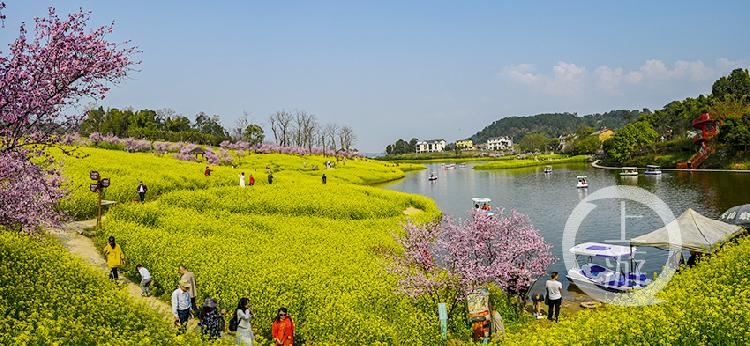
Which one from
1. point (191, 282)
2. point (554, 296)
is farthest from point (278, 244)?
point (554, 296)

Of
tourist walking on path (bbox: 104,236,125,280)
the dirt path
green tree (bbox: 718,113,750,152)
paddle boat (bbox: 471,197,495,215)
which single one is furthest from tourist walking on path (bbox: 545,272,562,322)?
green tree (bbox: 718,113,750,152)

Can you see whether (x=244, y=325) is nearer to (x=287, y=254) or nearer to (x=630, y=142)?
(x=287, y=254)

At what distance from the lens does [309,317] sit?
18188 millimetres

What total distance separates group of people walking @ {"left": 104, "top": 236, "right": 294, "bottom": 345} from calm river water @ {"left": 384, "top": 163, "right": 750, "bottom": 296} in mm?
19237

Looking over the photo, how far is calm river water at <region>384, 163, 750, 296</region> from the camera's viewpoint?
42.1 meters

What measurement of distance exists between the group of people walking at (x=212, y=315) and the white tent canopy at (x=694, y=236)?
60.9 ft

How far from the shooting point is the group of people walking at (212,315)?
16438 millimetres

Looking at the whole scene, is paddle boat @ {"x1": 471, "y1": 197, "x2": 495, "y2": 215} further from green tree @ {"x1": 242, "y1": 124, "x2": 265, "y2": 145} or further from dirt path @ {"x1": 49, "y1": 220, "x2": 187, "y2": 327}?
green tree @ {"x1": 242, "y1": 124, "x2": 265, "y2": 145}

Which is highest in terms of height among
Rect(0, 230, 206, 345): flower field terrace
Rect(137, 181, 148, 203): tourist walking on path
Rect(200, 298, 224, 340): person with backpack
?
Rect(137, 181, 148, 203): tourist walking on path

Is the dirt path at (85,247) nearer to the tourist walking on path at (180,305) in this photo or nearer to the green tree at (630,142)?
the tourist walking on path at (180,305)

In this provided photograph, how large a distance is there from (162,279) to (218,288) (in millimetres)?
4043

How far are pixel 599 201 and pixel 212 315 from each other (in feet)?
169

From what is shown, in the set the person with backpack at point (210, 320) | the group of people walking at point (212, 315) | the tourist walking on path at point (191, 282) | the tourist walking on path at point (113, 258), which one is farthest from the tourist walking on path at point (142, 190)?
the person with backpack at point (210, 320)

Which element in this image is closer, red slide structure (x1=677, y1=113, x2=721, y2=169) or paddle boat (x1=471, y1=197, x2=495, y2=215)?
paddle boat (x1=471, y1=197, x2=495, y2=215)
